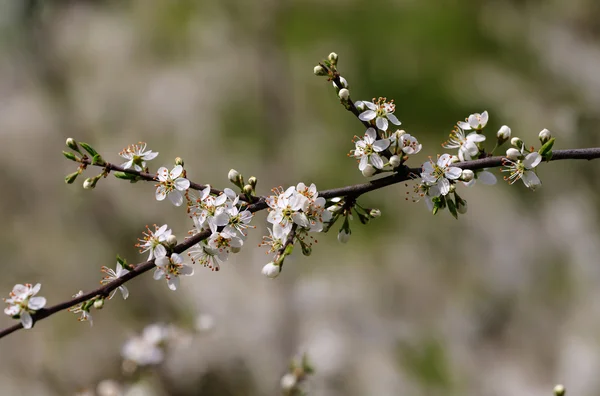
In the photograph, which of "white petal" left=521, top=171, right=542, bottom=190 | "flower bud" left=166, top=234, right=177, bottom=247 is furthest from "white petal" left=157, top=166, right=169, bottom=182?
"white petal" left=521, top=171, right=542, bottom=190

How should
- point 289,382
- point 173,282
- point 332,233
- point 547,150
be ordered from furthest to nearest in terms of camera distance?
point 332,233, point 289,382, point 173,282, point 547,150

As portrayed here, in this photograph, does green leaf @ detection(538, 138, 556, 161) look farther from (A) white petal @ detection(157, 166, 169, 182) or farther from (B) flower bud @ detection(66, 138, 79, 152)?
(B) flower bud @ detection(66, 138, 79, 152)

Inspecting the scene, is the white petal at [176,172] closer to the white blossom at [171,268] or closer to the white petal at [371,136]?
the white blossom at [171,268]

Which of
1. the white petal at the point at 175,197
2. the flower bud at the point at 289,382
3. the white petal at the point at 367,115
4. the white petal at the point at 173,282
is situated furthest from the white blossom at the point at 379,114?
the flower bud at the point at 289,382

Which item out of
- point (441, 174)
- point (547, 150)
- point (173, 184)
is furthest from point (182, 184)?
point (547, 150)

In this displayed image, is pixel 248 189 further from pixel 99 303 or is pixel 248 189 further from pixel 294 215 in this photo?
pixel 99 303
